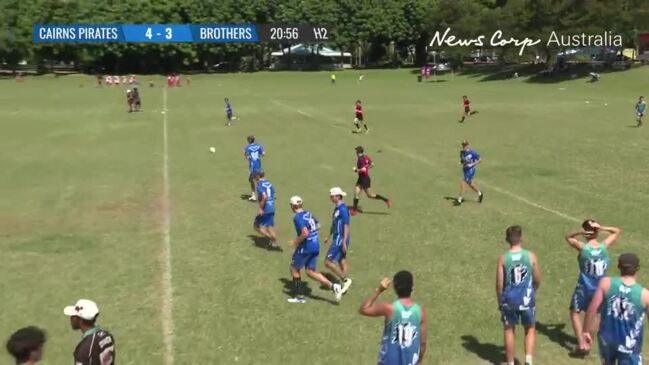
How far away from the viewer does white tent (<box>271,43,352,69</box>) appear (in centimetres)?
10407

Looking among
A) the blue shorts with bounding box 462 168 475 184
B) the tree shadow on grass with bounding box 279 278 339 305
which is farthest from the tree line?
the tree shadow on grass with bounding box 279 278 339 305

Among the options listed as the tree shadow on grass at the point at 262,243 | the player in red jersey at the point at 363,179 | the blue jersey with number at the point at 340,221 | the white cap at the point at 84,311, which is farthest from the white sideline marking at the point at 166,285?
the player in red jersey at the point at 363,179

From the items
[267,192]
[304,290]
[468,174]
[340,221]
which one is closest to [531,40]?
[468,174]

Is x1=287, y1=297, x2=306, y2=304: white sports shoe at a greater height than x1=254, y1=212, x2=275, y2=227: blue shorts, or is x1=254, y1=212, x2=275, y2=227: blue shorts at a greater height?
x1=254, y1=212, x2=275, y2=227: blue shorts

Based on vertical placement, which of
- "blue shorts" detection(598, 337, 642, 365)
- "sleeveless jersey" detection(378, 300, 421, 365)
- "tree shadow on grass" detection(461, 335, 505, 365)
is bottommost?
"tree shadow on grass" detection(461, 335, 505, 365)

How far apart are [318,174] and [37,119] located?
27.0 metres

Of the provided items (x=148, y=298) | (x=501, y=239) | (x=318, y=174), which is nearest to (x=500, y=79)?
(x=318, y=174)

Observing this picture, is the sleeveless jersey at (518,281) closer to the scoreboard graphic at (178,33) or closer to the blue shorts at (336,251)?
the blue shorts at (336,251)

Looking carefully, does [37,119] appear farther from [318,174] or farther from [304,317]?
[304,317]

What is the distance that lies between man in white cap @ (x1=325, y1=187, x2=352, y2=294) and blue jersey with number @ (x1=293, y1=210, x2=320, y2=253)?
43 centimetres

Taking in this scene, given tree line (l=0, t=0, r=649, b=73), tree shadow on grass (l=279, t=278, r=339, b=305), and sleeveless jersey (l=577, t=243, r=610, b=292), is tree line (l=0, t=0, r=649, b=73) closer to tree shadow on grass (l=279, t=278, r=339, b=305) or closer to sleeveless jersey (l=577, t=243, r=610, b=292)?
tree shadow on grass (l=279, t=278, r=339, b=305)

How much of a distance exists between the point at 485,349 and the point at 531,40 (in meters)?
67.7

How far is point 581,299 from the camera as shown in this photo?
930 cm

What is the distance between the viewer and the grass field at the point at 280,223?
411 inches
